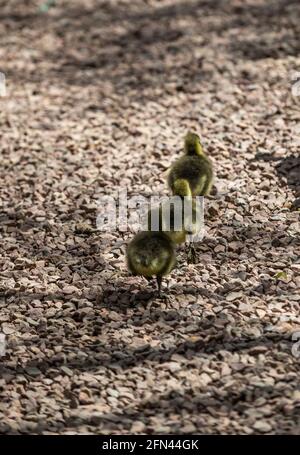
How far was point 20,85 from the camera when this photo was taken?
9.28m

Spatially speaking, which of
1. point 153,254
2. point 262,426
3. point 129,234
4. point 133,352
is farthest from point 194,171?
point 262,426

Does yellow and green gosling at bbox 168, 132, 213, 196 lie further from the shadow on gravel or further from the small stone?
the small stone

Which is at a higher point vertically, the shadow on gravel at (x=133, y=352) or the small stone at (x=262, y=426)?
the shadow on gravel at (x=133, y=352)

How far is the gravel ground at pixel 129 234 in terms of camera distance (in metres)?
4.91

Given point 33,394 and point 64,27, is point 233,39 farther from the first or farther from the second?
point 33,394

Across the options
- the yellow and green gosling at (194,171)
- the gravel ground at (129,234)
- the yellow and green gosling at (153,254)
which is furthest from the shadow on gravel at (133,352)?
the yellow and green gosling at (194,171)

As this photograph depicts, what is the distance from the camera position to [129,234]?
6.60 metres

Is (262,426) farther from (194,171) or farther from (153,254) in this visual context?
(194,171)

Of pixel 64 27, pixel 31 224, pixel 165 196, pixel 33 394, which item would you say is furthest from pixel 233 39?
pixel 33 394

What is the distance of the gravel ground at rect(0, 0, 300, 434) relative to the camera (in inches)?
193

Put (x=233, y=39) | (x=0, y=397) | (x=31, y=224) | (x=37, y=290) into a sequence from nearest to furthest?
1. (x=0, y=397)
2. (x=37, y=290)
3. (x=31, y=224)
4. (x=233, y=39)

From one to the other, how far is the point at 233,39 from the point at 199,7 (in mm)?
1068

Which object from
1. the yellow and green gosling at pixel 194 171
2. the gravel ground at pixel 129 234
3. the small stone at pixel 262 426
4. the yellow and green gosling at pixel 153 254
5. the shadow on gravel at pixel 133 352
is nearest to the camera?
the small stone at pixel 262 426

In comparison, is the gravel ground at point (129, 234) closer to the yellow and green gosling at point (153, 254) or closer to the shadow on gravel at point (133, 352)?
the shadow on gravel at point (133, 352)
